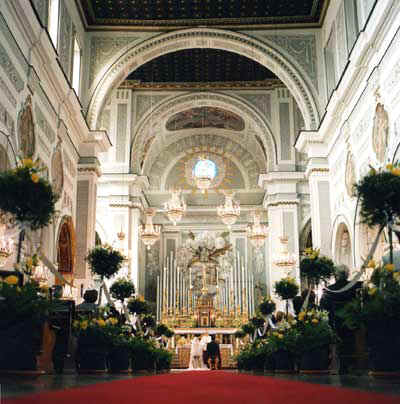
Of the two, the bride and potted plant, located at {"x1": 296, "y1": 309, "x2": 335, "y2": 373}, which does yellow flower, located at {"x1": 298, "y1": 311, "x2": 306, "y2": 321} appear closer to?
potted plant, located at {"x1": 296, "y1": 309, "x2": 335, "y2": 373}

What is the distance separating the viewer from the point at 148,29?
1772 centimetres

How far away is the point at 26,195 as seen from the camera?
22.5 feet

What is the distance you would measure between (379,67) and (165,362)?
804cm

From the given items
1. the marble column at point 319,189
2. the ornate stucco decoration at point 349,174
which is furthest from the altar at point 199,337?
the ornate stucco decoration at point 349,174

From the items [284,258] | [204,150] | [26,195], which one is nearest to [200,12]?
[284,258]

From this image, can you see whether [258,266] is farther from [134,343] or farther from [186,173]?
[134,343]

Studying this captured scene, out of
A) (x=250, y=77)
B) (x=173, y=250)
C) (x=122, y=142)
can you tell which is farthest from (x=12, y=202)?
(x=173, y=250)

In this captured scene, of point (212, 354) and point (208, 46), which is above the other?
point (208, 46)

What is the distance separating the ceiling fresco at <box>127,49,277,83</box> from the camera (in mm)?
20828

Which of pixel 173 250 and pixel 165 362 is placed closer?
pixel 165 362

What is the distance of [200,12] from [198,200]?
11.8 meters

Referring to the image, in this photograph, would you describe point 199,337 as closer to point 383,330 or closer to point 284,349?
point 284,349

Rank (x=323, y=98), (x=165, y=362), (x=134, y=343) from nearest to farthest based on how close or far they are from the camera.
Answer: (x=134, y=343)
(x=165, y=362)
(x=323, y=98)

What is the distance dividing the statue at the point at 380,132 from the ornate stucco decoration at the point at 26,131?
22.0 ft
